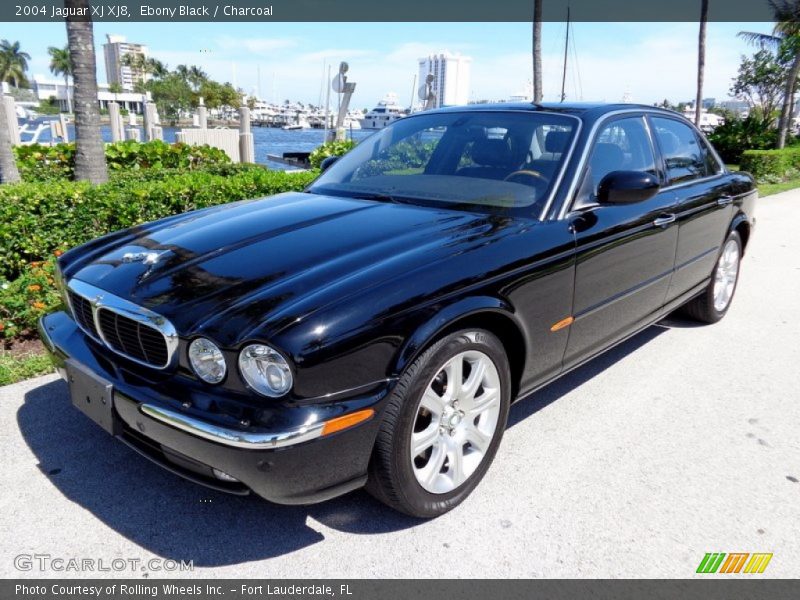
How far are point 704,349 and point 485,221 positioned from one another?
103 inches

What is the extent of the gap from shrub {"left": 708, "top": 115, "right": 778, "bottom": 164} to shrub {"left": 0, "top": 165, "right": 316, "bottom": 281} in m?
21.4

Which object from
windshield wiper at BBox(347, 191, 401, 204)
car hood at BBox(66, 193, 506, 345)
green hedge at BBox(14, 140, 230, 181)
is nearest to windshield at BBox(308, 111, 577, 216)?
windshield wiper at BBox(347, 191, 401, 204)

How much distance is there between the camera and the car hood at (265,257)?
2.30 meters

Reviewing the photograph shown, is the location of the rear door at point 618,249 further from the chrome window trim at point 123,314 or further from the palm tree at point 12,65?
the palm tree at point 12,65

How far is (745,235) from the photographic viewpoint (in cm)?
547

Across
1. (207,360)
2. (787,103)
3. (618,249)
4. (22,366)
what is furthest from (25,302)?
(787,103)

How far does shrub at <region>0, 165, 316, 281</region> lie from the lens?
5105 mm

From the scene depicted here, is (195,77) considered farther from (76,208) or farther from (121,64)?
(76,208)

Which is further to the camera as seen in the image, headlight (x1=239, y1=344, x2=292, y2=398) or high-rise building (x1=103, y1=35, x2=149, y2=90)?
high-rise building (x1=103, y1=35, x2=149, y2=90)

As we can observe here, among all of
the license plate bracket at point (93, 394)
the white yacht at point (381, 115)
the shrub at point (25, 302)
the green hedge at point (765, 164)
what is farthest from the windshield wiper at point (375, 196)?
the white yacht at point (381, 115)

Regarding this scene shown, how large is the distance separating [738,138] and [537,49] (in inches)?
443

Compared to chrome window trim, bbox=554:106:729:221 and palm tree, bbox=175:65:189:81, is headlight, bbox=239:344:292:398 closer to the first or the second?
chrome window trim, bbox=554:106:729:221
